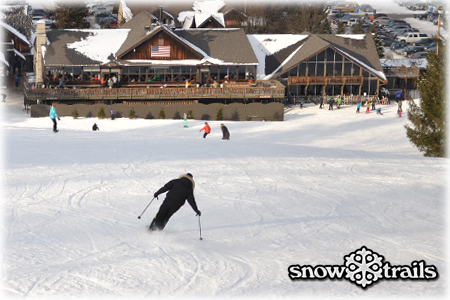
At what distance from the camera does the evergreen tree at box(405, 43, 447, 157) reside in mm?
28023

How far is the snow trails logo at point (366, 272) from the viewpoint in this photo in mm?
10680

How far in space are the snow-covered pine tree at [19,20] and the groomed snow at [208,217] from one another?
3857 cm

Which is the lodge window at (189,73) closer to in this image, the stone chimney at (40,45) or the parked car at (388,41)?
the stone chimney at (40,45)

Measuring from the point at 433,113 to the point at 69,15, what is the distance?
47.3 metres

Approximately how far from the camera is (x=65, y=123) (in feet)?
117

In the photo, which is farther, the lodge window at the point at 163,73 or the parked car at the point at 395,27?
the parked car at the point at 395,27

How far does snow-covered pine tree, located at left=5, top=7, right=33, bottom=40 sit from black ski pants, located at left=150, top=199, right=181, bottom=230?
174 ft

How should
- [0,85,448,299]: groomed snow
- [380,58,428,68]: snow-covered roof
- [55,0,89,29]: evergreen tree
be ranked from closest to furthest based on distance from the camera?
[0,85,448,299]: groomed snow, [380,58,428,68]: snow-covered roof, [55,0,89,29]: evergreen tree

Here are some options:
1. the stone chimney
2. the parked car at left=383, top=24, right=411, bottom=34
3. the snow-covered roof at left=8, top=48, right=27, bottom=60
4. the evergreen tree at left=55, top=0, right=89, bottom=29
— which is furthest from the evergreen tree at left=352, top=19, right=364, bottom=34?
the stone chimney

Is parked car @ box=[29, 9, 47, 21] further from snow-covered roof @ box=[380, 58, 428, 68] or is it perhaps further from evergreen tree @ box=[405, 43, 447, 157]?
evergreen tree @ box=[405, 43, 447, 157]

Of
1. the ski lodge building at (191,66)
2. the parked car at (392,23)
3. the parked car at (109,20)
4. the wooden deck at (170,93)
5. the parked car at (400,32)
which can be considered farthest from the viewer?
the parked car at (392,23)

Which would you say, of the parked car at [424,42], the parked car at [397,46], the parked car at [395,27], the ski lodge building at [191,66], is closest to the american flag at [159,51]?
the ski lodge building at [191,66]

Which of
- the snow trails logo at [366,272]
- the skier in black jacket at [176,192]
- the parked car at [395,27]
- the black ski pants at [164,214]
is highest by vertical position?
the parked car at [395,27]

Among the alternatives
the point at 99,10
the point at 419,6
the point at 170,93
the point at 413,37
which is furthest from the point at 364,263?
the point at 419,6
